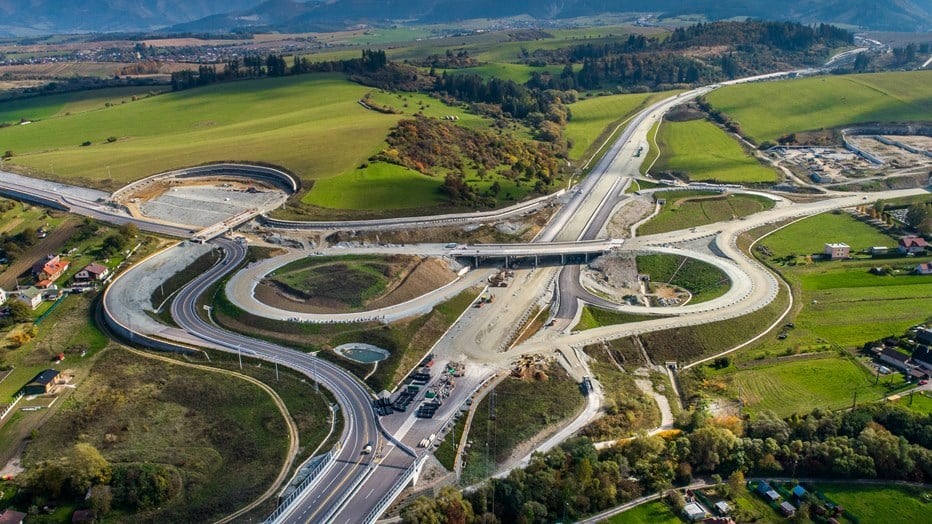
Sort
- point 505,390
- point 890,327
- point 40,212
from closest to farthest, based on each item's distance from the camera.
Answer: point 505,390, point 890,327, point 40,212

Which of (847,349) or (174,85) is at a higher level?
(174,85)

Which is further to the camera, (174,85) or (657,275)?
(174,85)

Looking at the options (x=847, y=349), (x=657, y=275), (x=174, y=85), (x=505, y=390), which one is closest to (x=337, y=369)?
(x=505, y=390)

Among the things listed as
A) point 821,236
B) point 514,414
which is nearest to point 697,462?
point 514,414

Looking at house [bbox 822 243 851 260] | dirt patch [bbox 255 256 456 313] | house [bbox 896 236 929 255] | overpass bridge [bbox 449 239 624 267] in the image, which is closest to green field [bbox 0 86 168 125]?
dirt patch [bbox 255 256 456 313]

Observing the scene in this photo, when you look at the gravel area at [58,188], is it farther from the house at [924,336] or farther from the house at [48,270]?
the house at [924,336]

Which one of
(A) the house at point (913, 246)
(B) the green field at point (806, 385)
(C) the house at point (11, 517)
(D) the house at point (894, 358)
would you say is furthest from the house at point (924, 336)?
(C) the house at point (11, 517)

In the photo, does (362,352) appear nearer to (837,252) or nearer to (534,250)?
(534,250)

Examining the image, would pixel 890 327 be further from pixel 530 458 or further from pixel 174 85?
pixel 174 85
